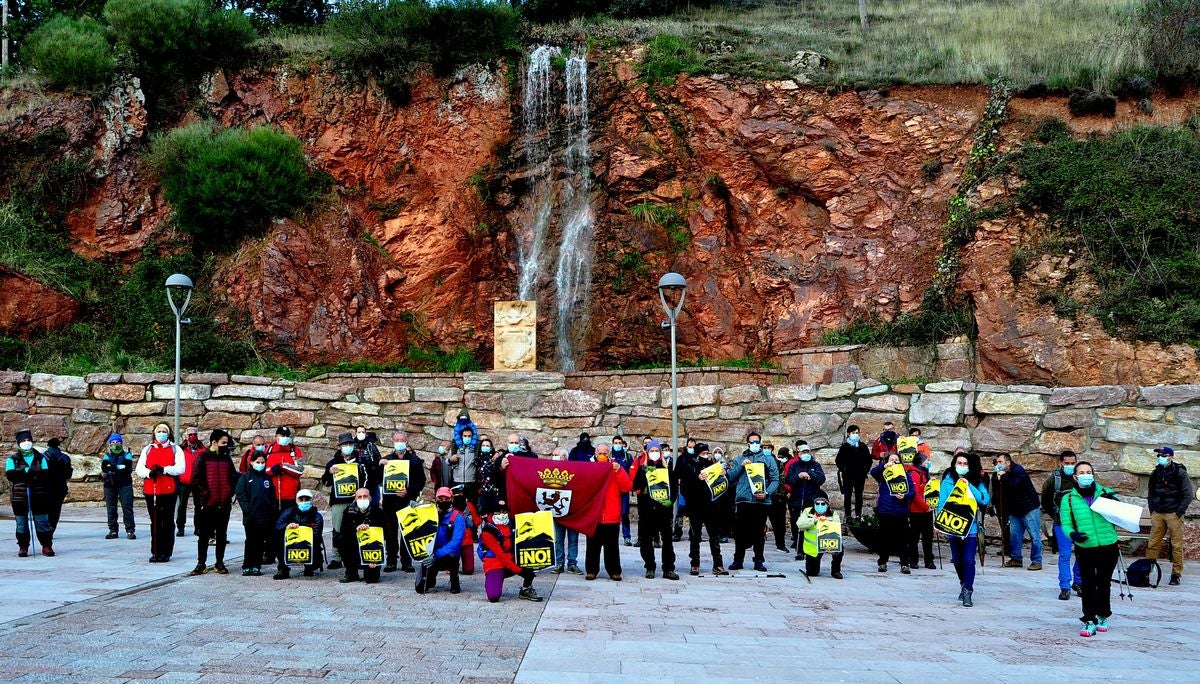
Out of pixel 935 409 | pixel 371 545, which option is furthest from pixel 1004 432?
pixel 371 545

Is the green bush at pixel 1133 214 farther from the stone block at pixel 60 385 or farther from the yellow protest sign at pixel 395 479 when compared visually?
the stone block at pixel 60 385

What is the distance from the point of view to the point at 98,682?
5863 millimetres

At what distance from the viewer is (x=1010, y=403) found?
15.1 m

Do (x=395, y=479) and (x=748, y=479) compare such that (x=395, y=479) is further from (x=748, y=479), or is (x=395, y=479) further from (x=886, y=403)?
(x=886, y=403)

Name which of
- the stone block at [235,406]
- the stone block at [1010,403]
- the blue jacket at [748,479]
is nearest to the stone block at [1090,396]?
the stone block at [1010,403]

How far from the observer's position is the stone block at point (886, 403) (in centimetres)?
1587

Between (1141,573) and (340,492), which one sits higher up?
(340,492)

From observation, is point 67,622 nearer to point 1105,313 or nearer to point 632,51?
point 1105,313

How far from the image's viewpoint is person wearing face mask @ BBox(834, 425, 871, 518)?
14.2 metres

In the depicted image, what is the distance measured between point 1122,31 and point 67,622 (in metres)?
25.2

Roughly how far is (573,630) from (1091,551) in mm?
4743

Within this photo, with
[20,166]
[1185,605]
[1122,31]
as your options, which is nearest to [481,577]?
[1185,605]

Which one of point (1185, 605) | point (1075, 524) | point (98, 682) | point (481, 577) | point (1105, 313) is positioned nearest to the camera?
point (98, 682)

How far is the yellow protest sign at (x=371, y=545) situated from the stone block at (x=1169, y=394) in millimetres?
11683
